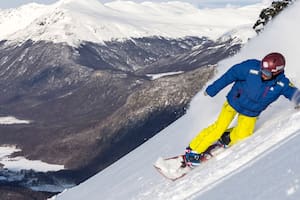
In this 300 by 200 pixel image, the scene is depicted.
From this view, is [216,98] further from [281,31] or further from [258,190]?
[258,190]

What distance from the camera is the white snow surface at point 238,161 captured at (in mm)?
8812

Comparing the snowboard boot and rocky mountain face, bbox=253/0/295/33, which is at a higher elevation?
the snowboard boot

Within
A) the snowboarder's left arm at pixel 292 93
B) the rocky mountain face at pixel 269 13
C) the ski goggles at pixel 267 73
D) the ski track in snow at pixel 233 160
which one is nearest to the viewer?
the ski track in snow at pixel 233 160

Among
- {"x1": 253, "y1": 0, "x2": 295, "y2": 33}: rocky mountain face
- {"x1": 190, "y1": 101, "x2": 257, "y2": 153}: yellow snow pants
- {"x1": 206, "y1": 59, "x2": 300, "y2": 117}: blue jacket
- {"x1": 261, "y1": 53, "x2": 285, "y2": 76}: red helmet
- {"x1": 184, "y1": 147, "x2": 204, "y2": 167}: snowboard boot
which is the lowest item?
{"x1": 253, "y1": 0, "x2": 295, "y2": 33}: rocky mountain face

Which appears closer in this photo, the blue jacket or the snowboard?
the blue jacket

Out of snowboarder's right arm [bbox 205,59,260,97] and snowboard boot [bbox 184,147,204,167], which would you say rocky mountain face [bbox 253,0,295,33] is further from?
snowboarder's right arm [bbox 205,59,260,97]

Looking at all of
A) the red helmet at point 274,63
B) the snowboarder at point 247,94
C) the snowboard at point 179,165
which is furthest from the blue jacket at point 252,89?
the snowboard at point 179,165

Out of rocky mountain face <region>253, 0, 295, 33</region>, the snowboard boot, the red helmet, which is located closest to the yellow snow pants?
the snowboard boot

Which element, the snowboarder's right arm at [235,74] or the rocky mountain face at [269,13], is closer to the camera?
the snowboarder's right arm at [235,74]

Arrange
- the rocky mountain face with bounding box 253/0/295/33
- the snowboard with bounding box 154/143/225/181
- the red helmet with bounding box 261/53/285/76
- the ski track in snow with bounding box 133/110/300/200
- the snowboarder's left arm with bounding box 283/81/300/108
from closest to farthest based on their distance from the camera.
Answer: the ski track in snow with bounding box 133/110/300/200
the red helmet with bounding box 261/53/285/76
the snowboarder's left arm with bounding box 283/81/300/108
the snowboard with bounding box 154/143/225/181
the rocky mountain face with bounding box 253/0/295/33

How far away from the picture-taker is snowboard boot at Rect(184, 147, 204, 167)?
14.4 metres

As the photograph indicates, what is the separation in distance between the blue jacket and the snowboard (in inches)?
54.0

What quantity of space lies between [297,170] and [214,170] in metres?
4.40

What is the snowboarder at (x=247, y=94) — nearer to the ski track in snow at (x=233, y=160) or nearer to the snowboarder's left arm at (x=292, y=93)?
the snowboarder's left arm at (x=292, y=93)
